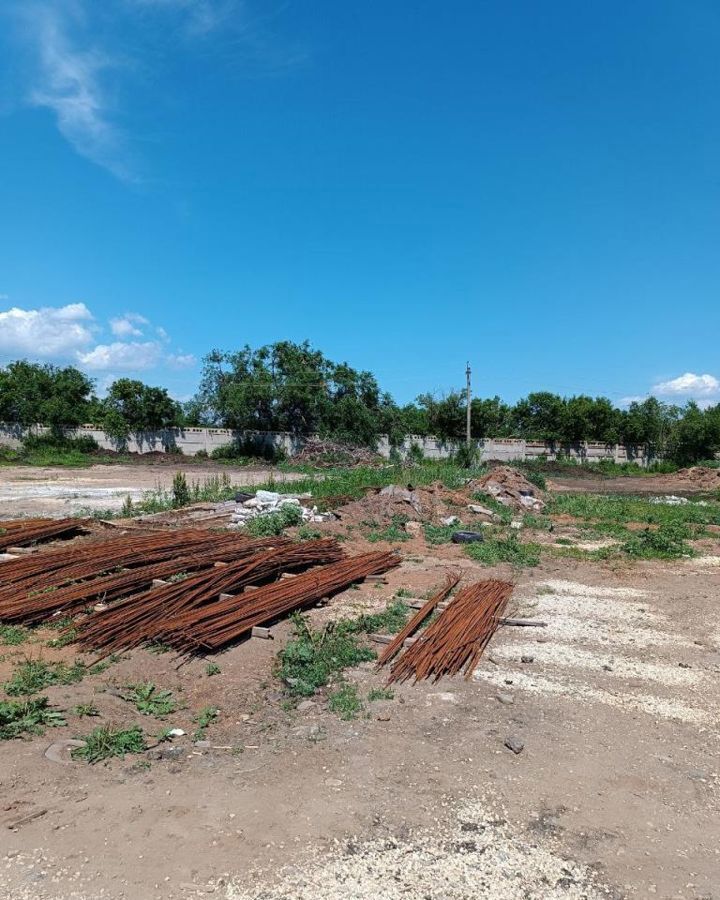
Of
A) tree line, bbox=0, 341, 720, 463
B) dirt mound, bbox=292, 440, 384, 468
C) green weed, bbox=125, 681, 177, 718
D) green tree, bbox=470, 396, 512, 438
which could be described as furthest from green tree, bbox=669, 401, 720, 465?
green weed, bbox=125, 681, 177, 718

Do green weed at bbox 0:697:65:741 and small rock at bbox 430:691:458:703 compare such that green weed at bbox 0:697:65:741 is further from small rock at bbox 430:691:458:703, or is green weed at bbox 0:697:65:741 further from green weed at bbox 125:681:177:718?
small rock at bbox 430:691:458:703

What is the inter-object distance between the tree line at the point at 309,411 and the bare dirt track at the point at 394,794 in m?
30.6

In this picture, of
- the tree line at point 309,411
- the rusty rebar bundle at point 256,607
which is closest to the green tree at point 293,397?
the tree line at point 309,411

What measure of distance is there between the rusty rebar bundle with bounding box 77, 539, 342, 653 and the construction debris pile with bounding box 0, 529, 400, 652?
0.03 ft

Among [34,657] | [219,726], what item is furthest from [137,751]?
[34,657]

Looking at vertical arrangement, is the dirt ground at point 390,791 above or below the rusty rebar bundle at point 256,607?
below

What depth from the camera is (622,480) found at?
34750 mm

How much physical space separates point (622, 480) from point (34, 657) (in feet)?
112

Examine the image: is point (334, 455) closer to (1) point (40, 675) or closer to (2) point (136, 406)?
(2) point (136, 406)

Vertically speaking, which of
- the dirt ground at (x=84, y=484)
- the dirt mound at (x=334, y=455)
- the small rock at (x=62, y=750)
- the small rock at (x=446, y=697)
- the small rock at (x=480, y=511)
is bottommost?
the small rock at (x=446, y=697)

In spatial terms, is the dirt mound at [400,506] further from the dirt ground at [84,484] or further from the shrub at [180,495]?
the dirt ground at [84,484]

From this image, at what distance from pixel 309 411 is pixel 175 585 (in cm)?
3033

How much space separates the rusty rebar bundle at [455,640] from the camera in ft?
18.2

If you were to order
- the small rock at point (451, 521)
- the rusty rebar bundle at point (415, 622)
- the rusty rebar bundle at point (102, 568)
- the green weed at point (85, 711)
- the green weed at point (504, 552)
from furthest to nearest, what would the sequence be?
the small rock at point (451, 521), the green weed at point (504, 552), the rusty rebar bundle at point (102, 568), the rusty rebar bundle at point (415, 622), the green weed at point (85, 711)
